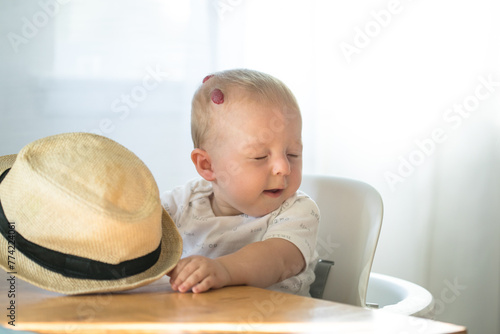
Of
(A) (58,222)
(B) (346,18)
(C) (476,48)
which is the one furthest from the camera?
(B) (346,18)

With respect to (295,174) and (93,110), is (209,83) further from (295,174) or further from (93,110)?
(93,110)

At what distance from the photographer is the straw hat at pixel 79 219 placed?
77 cm

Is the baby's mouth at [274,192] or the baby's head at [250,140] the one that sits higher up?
the baby's head at [250,140]

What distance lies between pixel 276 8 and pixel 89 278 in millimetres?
1714

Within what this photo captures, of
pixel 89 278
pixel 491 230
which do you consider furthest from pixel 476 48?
pixel 89 278

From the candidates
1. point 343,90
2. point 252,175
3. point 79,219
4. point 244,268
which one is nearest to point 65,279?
point 79,219

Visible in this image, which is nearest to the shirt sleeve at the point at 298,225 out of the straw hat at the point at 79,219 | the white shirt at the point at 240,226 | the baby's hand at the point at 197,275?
the white shirt at the point at 240,226

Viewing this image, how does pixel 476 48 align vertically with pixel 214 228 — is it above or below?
above

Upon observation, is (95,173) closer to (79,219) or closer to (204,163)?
(79,219)

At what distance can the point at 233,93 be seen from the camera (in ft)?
4.08

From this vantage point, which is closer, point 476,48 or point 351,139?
point 476,48

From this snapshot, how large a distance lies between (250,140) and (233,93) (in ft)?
0.40

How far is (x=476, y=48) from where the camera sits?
2023 mm

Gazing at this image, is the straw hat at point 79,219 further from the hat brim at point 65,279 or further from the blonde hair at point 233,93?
the blonde hair at point 233,93
